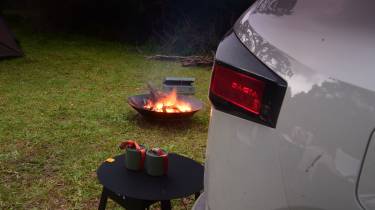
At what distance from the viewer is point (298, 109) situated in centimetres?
121

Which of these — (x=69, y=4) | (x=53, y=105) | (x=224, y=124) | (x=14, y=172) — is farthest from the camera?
(x=69, y=4)

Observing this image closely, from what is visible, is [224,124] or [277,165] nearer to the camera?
[277,165]

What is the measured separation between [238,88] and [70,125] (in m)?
3.57

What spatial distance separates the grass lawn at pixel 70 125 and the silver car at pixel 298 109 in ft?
6.12

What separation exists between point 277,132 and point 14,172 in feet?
9.30

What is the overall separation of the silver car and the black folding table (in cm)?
73

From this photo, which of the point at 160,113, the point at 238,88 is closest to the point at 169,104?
the point at 160,113

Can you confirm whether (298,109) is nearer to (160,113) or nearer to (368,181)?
(368,181)

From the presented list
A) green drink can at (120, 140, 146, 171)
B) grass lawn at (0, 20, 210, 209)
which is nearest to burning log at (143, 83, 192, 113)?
grass lawn at (0, 20, 210, 209)

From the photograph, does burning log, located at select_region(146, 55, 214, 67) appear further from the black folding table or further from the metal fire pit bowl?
the black folding table

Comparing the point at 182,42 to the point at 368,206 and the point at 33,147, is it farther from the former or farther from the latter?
the point at 368,206

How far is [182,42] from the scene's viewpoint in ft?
32.4

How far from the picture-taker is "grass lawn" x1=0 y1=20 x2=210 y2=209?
10.8ft

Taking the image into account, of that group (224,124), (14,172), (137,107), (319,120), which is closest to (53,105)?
(137,107)
